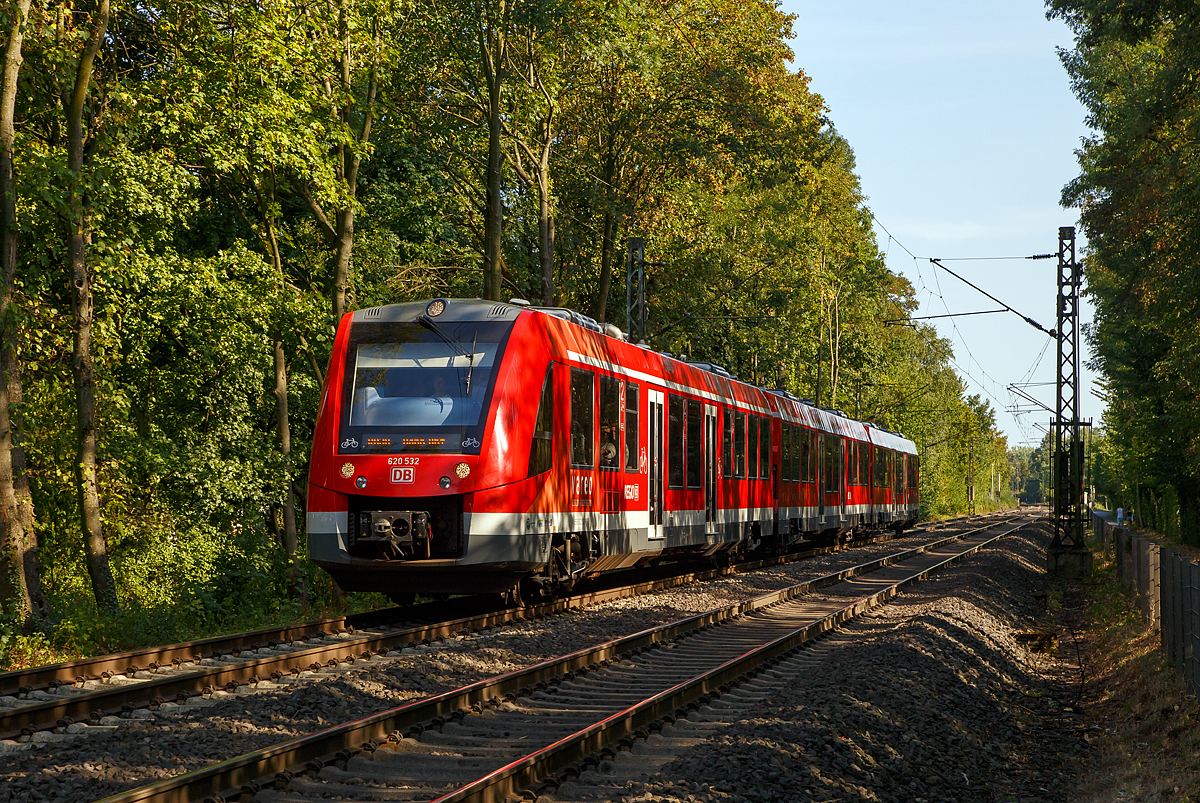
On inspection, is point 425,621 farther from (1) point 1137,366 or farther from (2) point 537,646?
(1) point 1137,366

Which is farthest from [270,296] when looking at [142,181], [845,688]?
[845,688]

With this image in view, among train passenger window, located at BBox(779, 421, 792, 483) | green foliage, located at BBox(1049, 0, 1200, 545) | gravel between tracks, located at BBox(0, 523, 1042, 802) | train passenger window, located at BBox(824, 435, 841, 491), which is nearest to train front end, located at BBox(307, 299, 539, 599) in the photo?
gravel between tracks, located at BBox(0, 523, 1042, 802)

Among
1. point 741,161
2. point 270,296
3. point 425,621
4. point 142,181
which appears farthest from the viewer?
point 741,161

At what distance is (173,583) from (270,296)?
335 inches

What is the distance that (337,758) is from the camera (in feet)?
22.3

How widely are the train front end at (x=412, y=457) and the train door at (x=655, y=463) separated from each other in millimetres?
4217

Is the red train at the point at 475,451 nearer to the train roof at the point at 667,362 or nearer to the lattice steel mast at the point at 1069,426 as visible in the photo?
the train roof at the point at 667,362

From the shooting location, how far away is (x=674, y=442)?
18.2 m

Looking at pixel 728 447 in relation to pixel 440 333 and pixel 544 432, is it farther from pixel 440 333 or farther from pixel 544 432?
pixel 440 333

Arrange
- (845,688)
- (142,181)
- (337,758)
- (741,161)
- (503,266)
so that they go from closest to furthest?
1. (337,758)
2. (845,688)
3. (142,181)
4. (741,161)
5. (503,266)

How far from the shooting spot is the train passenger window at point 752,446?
2294 centimetres

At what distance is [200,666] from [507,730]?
3.44m

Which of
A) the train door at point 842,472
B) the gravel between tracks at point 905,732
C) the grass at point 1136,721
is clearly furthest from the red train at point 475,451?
the train door at point 842,472

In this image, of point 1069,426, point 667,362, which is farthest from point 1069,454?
point 667,362
